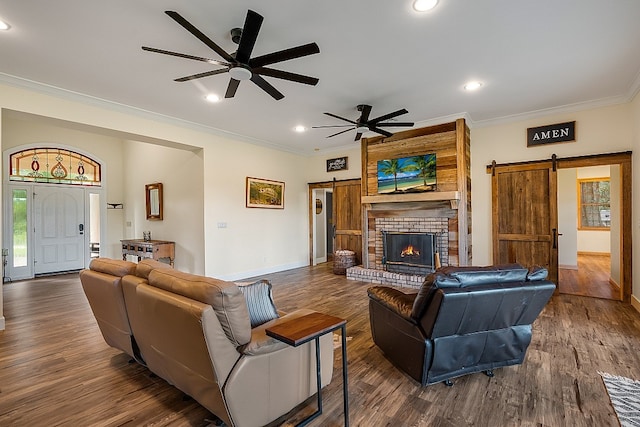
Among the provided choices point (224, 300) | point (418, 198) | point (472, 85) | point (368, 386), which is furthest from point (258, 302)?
point (418, 198)

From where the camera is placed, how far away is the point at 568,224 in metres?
6.93

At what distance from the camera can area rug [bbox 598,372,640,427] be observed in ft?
6.32

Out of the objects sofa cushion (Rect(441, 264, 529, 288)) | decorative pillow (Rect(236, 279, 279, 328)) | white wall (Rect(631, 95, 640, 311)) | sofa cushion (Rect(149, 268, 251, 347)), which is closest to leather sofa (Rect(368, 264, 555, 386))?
sofa cushion (Rect(441, 264, 529, 288))

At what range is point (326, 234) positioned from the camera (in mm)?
9164

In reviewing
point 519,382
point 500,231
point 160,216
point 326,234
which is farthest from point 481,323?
point 326,234

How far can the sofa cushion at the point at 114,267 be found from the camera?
2410 mm

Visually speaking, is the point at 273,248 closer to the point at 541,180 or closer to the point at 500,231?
the point at 500,231

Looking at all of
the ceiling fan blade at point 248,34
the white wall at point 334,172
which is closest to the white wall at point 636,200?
the white wall at point 334,172

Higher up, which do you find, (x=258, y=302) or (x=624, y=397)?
(x=258, y=302)

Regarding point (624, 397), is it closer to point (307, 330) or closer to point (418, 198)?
point (307, 330)

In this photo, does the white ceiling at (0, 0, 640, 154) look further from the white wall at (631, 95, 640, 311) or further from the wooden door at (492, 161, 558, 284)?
the wooden door at (492, 161, 558, 284)

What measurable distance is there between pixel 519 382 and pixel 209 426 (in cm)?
229

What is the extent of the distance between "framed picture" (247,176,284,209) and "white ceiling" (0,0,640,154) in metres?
1.94

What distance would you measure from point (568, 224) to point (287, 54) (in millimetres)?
7570
